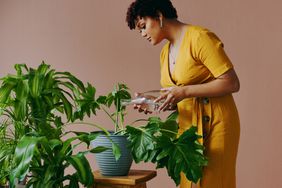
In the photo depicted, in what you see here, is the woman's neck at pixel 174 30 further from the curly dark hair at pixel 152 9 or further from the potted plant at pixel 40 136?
the potted plant at pixel 40 136

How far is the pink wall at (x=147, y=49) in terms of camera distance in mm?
2828

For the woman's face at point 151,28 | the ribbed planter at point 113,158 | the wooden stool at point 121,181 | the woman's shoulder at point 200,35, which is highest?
the woman's face at point 151,28

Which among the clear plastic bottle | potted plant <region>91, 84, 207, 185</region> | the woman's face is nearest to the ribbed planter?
potted plant <region>91, 84, 207, 185</region>

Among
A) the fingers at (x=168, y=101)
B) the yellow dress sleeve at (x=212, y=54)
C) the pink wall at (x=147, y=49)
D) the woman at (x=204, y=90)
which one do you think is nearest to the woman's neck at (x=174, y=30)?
the woman at (x=204, y=90)

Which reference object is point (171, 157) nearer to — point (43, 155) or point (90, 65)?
point (43, 155)

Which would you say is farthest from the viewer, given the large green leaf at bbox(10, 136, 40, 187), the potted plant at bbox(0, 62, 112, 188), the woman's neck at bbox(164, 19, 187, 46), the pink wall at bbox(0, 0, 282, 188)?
the pink wall at bbox(0, 0, 282, 188)

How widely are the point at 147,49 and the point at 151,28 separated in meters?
1.06

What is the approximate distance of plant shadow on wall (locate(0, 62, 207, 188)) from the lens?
1.82 m

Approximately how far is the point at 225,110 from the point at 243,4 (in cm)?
121

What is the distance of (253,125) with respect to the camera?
112 inches

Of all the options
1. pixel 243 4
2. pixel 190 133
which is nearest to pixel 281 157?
pixel 243 4

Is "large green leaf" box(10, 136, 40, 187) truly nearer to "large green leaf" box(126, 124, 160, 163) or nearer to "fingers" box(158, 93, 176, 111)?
"large green leaf" box(126, 124, 160, 163)

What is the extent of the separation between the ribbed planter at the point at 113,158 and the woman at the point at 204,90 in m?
0.26

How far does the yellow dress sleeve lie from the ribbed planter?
50 cm
